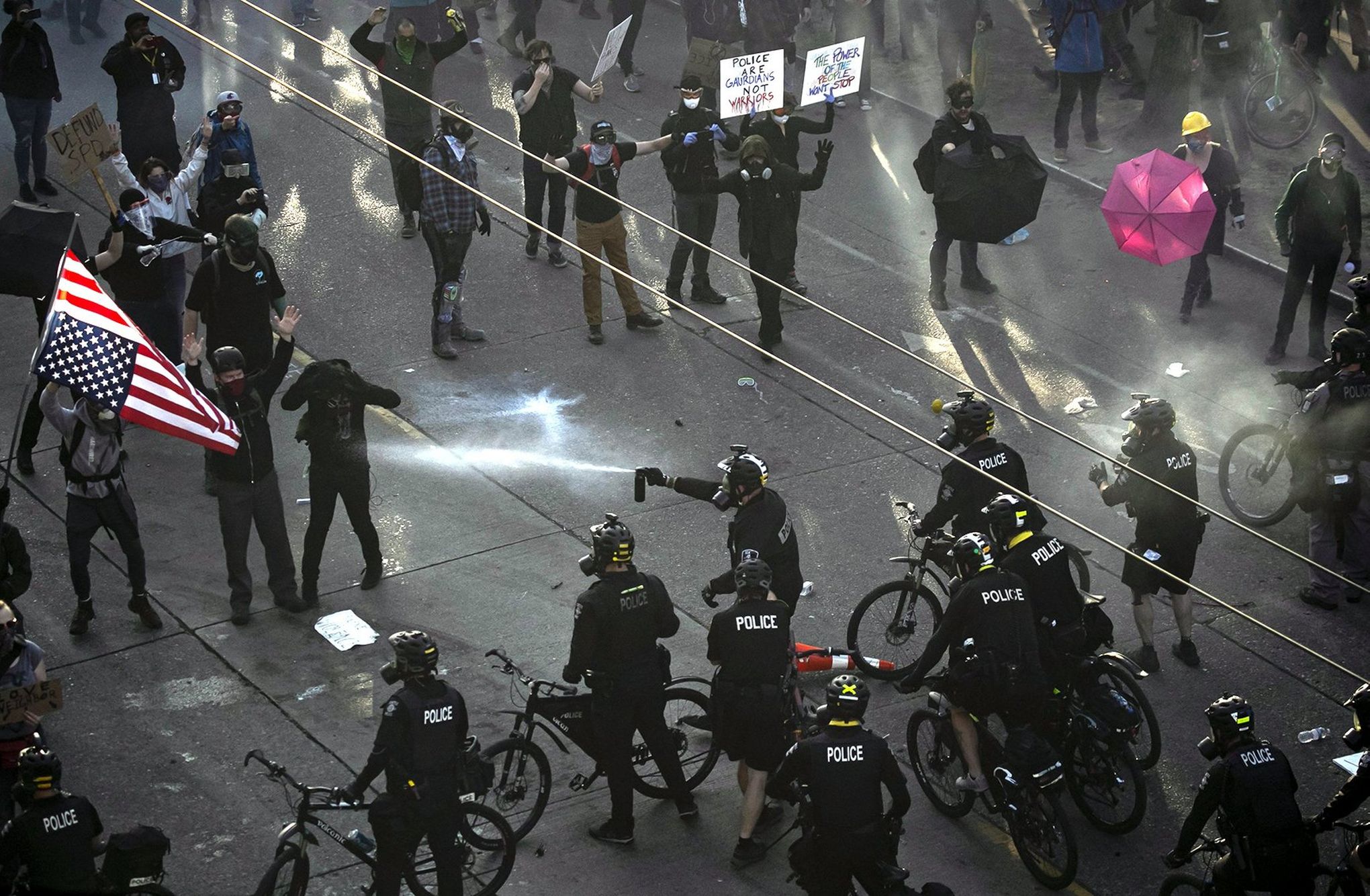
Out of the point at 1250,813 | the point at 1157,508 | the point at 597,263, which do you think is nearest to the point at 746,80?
the point at 597,263

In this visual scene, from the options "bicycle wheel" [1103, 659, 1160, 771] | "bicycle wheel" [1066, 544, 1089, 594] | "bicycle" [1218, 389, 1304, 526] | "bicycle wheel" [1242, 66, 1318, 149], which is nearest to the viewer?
"bicycle wheel" [1103, 659, 1160, 771]

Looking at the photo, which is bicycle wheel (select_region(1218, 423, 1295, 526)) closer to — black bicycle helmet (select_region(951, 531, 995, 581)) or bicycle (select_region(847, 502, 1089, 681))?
bicycle (select_region(847, 502, 1089, 681))

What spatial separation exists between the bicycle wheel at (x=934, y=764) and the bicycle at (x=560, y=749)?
1070 millimetres

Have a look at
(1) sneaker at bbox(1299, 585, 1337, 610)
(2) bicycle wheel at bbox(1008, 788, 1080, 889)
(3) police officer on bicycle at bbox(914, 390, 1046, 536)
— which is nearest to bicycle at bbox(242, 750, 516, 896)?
(2) bicycle wheel at bbox(1008, 788, 1080, 889)

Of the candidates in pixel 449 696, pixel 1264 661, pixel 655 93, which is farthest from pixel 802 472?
pixel 655 93

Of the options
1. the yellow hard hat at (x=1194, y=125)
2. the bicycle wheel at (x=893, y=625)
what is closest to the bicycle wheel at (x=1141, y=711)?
the bicycle wheel at (x=893, y=625)

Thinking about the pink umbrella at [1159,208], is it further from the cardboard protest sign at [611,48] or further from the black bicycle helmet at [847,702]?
the black bicycle helmet at [847,702]

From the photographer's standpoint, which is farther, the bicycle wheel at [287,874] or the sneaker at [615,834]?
the sneaker at [615,834]

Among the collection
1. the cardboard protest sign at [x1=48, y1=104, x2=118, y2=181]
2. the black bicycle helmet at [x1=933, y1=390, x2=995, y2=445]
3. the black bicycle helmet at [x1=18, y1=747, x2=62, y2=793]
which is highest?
the cardboard protest sign at [x1=48, y1=104, x2=118, y2=181]

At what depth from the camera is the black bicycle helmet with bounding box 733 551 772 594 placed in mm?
8500

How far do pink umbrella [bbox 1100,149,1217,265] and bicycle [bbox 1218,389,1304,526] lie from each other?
5.67 ft

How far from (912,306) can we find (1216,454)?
3.14 metres

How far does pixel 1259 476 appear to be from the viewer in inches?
460

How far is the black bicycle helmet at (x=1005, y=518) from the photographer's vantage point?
8969 millimetres
